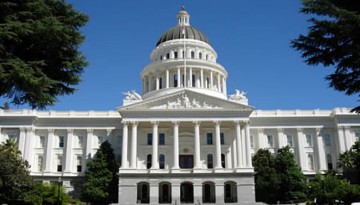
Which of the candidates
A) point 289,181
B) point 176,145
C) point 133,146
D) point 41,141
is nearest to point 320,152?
point 289,181

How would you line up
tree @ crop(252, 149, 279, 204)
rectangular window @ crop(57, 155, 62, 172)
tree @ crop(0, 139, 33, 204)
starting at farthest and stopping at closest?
rectangular window @ crop(57, 155, 62, 172)
tree @ crop(252, 149, 279, 204)
tree @ crop(0, 139, 33, 204)

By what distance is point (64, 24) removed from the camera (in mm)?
20781

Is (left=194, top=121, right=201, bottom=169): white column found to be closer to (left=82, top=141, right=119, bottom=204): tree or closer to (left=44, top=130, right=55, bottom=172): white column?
(left=82, top=141, right=119, bottom=204): tree

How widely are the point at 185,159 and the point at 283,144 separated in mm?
16356

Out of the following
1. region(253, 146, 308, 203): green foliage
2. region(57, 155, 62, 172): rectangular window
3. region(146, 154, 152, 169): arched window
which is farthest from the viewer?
region(57, 155, 62, 172): rectangular window

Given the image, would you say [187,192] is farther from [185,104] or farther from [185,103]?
[185,103]

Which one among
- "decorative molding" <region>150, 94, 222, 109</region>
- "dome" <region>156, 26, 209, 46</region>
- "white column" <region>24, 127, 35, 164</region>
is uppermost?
"dome" <region>156, 26, 209, 46</region>

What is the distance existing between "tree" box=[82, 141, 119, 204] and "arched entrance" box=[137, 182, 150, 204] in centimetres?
345

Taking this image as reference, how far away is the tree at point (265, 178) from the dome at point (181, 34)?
29.9 meters

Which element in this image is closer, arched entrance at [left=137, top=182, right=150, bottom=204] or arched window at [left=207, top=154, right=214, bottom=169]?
arched entrance at [left=137, top=182, right=150, bottom=204]

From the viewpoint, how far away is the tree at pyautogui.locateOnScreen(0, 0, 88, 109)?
56.5ft

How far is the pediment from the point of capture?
179 ft

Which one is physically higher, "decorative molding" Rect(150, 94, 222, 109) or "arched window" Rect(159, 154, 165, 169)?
"decorative molding" Rect(150, 94, 222, 109)

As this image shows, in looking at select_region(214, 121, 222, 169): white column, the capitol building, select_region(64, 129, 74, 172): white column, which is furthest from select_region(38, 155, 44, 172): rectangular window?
select_region(214, 121, 222, 169): white column
